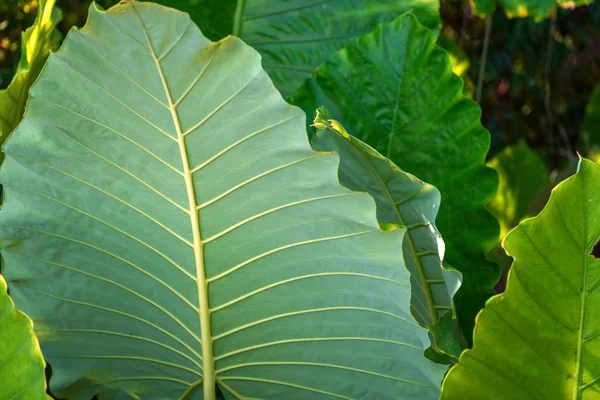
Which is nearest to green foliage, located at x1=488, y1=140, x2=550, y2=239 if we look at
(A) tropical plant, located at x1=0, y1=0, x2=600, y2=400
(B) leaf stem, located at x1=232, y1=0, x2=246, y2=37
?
(B) leaf stem, located at x1=232, y1=0, x2=246, y2=37

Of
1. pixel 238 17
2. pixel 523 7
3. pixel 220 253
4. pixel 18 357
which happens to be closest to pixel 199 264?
pixel 220 253

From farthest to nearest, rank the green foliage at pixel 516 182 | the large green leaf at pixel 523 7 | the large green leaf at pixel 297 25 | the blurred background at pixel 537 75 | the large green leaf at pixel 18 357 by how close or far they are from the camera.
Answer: the blurred background at pixel 537 75 < the large green leaf at pixel 523 7 < the green foliage at pixel 516 182 < the large green leaf at pixel 297 25 < the large green leaf at pixel 18 357

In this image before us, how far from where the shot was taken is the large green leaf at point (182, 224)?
0.54 m

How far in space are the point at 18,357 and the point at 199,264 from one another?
0.50ft

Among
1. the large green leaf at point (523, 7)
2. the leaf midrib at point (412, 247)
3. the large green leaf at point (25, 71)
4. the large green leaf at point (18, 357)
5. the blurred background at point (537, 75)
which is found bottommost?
the blurred background at point (537, 75)

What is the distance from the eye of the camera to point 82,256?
0.56 metres

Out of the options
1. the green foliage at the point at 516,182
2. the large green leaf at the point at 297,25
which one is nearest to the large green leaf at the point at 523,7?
the green foliage at the point at 516,182

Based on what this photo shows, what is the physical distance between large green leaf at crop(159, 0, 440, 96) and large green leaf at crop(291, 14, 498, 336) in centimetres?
17

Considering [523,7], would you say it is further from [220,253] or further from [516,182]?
[220,253]

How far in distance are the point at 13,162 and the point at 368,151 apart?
0.88 feet

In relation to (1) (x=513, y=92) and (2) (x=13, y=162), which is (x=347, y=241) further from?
(1) (x=513, y=92)

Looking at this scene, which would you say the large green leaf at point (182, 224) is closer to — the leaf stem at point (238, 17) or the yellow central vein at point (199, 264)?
the yellow central vein at point (199, 264)

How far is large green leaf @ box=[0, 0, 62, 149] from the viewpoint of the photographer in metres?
0.69

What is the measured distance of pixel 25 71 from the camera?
68cm
